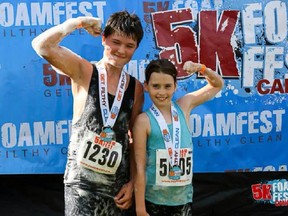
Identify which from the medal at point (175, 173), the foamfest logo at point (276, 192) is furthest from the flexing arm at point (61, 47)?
the foamfest logo at point (276, 192)

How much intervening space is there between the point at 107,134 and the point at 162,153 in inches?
13.0

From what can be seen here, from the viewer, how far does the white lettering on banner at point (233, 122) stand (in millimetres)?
3971

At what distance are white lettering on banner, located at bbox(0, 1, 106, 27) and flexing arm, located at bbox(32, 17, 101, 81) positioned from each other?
111 centimetres

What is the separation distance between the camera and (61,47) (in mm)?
2711

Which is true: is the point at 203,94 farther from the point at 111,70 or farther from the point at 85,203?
the point at 85,203

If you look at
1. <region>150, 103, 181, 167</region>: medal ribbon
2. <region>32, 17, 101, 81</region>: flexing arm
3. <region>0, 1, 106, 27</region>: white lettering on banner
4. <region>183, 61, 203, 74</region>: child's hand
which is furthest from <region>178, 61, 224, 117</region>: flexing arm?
<region>0, 1, 106, 27</region>: white lettering on banner

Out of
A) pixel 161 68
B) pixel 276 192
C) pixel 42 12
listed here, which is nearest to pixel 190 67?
pixel 161 68

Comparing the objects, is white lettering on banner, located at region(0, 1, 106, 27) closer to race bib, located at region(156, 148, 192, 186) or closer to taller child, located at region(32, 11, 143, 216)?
taller child, located at region(32, 11, 143, 216)

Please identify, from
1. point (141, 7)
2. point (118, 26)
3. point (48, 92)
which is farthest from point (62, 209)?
point (118, 26)

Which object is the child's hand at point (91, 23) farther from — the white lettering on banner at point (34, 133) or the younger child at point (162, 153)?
the white lettering on banner at point (34, 133)

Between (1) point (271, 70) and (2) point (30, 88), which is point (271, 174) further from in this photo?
(2) point (30, 88)

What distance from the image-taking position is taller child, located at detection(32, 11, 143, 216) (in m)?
2.78

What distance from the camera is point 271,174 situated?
14.1ft

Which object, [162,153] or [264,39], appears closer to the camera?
[162,153]
